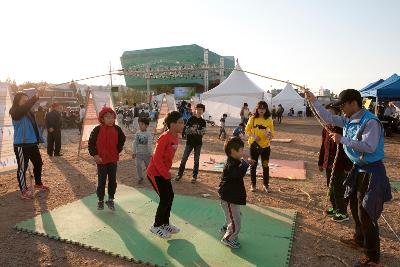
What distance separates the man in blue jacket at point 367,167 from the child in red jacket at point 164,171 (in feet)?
7.20

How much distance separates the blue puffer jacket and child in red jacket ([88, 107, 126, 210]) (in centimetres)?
175

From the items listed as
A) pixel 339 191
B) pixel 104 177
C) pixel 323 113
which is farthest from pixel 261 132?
pixel 104 177

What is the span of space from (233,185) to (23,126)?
15.1 ft

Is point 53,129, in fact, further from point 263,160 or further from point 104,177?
point 263,160

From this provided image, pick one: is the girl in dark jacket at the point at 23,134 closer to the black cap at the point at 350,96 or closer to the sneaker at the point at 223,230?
the sneaker at the point at 223,230

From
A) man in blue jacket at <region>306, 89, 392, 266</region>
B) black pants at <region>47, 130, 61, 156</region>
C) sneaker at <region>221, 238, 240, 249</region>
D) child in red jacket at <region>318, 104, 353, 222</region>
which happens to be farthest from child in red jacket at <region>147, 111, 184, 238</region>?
black pants at <region>47, 130, 61, 156</region>

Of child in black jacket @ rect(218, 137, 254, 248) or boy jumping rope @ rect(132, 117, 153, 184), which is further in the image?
boy jumping rope @ rect(132, 117, 153, 184)

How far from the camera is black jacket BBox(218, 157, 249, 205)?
4.14 metres

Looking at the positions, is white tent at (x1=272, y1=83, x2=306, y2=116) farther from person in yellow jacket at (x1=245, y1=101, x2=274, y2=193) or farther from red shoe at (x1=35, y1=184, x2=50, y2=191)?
red shoe at (x1=35, y1=184, x2=50, y2=191)

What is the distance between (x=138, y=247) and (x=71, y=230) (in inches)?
51.0

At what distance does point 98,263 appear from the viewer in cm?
401

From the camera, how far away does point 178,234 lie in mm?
4754

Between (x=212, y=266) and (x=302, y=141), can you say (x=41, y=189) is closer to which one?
(x=212, y=266)

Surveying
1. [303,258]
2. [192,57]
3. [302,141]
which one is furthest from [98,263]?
[192,57]
